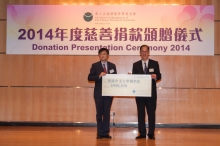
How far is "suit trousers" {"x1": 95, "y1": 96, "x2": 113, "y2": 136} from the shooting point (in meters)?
5.59

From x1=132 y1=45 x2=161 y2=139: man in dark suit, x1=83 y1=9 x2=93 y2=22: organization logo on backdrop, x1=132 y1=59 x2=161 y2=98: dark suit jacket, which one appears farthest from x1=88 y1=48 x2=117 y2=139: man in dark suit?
x1=83 y1=9 x2=93 y2=22: organization logo on backdrop

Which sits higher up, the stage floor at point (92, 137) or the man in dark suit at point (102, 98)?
the man in dark suit at point (102, 98)

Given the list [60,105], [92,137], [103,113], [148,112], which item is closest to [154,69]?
[148,112]

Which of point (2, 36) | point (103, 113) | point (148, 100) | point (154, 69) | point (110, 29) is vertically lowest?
point (103, 113)

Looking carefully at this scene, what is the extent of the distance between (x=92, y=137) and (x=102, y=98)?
2.45 ft

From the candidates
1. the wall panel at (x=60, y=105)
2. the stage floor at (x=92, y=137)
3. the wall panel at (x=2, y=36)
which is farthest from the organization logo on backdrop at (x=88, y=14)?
the stage floor at (x=92, y=137)

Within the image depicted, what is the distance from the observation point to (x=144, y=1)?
718 centimetres

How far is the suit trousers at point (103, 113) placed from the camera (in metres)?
5.59

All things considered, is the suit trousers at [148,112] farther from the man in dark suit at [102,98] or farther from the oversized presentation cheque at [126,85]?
the man in dark suit at [102,98]

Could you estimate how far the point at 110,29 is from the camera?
7.16 meters

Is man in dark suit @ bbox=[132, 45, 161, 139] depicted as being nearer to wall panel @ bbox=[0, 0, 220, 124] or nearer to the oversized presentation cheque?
the oversized presentation cheque

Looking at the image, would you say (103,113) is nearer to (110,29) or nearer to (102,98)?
(102,98)

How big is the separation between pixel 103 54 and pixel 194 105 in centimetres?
270

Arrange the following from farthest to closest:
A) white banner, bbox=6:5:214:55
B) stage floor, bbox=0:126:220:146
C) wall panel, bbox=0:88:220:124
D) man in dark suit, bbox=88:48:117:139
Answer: wall panel, bbox=0:88:220:124
white banner, bbox=6:5:214:55
man in dark suit, bbox=88:48:117:139
stage floor, bbox=0:126:220:146
